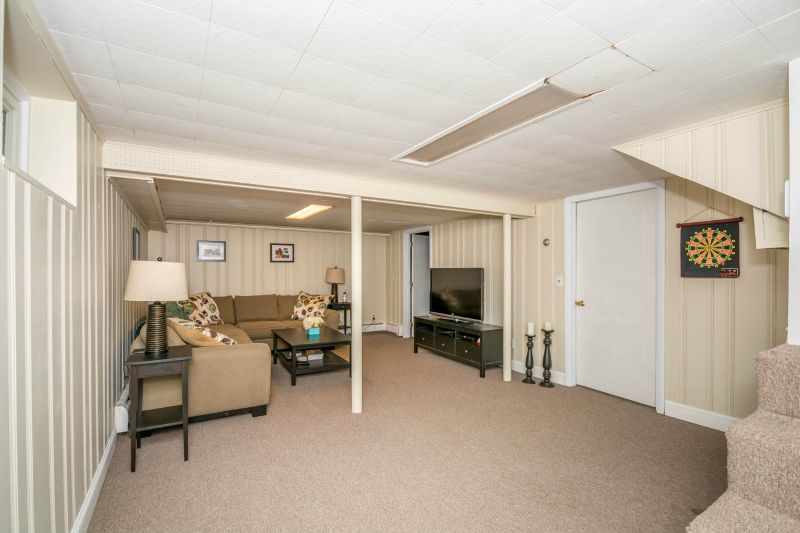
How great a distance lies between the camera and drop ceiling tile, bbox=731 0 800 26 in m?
1.31

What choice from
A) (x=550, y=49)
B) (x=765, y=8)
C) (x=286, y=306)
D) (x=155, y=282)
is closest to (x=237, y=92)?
(x=155, y=282)

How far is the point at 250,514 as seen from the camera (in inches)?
82.6

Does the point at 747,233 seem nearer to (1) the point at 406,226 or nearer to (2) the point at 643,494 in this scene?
(2) the point at 643,494

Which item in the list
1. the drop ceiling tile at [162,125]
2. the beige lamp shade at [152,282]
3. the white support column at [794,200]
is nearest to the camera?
the white support column at [794,200]

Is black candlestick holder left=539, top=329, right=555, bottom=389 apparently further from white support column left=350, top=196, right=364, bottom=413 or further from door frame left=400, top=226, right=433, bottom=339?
door frame left=400, top=226, right=433, bottom=339

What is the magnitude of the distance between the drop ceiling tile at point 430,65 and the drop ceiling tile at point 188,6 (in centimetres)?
72

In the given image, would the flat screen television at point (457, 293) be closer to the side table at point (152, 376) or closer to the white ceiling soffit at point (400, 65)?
the white ceiling soffit at point (400, 65)

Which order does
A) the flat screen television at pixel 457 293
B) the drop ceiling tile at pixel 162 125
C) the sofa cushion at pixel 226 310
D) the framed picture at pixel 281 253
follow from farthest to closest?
the framed picture at pixel 281 253
the sofa cushion at pixel 226 310
the flat screen television at pixel 457 293
the drop ceiling tile at pixel 162 125

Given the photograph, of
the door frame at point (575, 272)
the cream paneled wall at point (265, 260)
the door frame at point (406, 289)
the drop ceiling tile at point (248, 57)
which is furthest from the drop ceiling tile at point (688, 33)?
the cream paneled wall at point (265, 260)

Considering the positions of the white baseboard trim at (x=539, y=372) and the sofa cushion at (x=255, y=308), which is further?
the sofa cushion at (x=255, y=308)

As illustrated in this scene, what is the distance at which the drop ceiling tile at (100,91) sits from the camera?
1812 millimetres

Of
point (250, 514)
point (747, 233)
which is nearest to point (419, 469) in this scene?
point (250, 514)

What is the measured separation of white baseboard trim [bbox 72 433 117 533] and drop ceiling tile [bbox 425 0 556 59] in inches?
106

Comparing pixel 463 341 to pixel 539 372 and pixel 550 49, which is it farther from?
pixel 550 49
